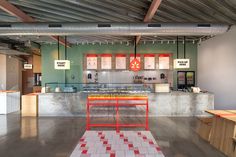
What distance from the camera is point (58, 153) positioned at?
3.65m

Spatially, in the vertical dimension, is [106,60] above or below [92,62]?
above

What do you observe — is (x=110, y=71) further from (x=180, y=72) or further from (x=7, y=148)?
(x=7, y=148)

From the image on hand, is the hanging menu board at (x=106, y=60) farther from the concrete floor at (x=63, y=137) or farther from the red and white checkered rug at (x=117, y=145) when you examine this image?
the red and white checkered rug at (x=117, y=145)

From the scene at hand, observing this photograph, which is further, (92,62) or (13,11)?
(92,62)

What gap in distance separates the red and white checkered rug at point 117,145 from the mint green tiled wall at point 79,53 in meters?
5.38

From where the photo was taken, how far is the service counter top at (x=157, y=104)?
690 centimetres

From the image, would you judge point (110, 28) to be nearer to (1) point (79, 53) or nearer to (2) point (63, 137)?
(2) point (63, 137)

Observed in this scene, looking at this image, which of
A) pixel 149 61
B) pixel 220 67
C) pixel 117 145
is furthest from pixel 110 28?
pixel 220 67

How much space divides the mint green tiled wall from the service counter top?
2762 millimetres

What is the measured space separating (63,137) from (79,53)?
19.4 feet

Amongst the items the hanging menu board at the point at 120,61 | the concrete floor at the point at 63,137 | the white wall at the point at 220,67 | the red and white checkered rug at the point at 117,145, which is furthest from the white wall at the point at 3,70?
the white wall at the point at 220,67

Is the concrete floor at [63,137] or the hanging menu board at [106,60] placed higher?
the hanging menu board at [106,60]

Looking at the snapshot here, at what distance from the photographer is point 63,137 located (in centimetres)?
461

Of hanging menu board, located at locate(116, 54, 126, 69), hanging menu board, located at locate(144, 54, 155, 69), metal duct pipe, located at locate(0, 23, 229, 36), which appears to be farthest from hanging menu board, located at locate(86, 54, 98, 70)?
metal duct pipe, located at locate(0, 23, 229, 36)
